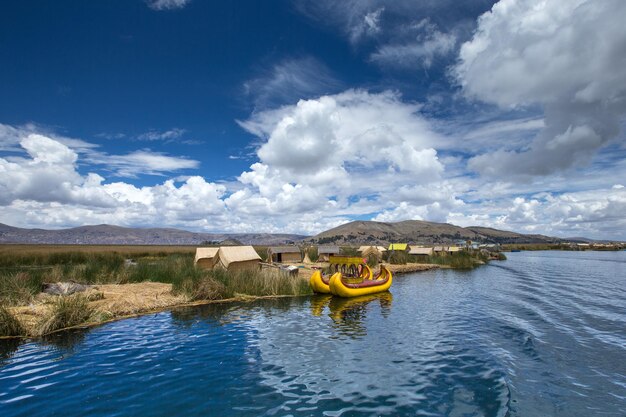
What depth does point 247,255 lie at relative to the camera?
3066 centimetres

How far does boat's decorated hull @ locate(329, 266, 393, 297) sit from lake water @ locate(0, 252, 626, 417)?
5066mm

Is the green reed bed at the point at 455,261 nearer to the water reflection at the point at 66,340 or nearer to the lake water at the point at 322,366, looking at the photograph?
the lake water at the point at 322,366

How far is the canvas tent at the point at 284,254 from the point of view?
50438mm

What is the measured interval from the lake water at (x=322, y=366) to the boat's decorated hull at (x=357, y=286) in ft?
16.6

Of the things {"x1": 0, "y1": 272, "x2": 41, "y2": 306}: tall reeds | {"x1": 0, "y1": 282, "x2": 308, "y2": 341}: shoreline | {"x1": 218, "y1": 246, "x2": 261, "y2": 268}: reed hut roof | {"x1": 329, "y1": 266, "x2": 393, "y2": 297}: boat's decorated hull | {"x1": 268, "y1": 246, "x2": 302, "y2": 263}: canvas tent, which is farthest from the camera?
{"x1": 268, "y1": 246, "x2": 302, "y2": 263}: canvas tent

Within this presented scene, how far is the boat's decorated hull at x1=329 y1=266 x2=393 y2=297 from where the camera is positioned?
81.1 ft

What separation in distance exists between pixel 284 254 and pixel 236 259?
23.2 meters

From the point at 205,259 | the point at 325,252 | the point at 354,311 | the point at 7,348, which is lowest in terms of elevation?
the point at 354,311

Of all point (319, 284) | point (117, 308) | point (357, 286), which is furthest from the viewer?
point (357, 286)

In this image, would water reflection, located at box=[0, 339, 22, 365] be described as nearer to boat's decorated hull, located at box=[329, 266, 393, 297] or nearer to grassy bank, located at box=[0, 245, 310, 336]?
grassy bank, located at box=[0, 245, 310, 336]

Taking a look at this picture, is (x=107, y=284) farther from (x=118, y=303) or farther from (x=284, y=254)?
(x=284, y=254)

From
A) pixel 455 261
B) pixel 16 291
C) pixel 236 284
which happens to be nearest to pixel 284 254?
pixel 236 284

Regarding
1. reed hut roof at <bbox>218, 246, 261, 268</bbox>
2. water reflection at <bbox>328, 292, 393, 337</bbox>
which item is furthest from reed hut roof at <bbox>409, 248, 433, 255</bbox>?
reed hut roof at <bbox>218, 246, 261, 268</bbox>

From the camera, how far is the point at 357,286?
1030 inches
